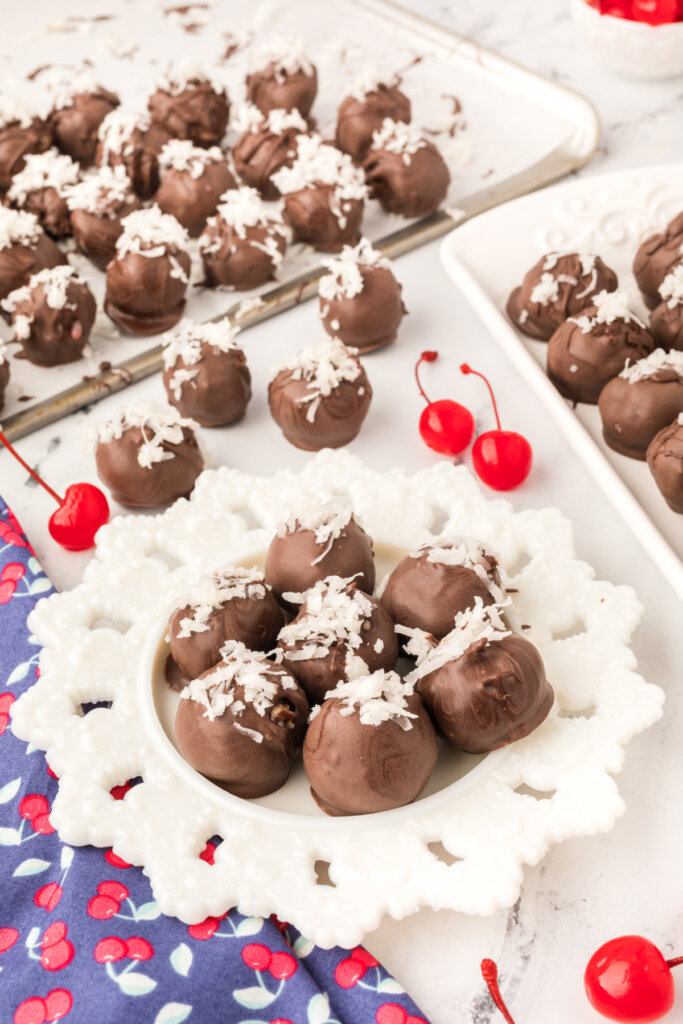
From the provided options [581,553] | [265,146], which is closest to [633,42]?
[265,146]

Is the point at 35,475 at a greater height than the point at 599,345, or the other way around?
the point at 599,345

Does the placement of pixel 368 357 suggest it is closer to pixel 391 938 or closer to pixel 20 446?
pixel 20 446

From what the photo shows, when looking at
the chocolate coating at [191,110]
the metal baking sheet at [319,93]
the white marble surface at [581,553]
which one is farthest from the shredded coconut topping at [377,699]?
the chocolate coating at [191,110]

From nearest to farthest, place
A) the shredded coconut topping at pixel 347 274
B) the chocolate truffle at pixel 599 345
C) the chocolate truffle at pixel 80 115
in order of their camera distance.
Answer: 1. the chocolate truffle at pixel 599 345
2. the shredded coconut topping at pixel 347 274
3. the chocolate truffle at pixel 80 115

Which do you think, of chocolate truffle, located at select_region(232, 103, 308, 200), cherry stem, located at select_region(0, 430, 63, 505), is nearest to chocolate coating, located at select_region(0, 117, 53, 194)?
chocolate truffle, located at select_region(232, 103, 308, 200)

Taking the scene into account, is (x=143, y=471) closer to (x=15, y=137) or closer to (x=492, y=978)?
(x=492, y=978)

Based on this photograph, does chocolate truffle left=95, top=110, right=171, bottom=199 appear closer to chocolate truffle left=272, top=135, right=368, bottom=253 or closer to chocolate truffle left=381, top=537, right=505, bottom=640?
chocolate truffle left=272, top=135, right=368, bottom=253

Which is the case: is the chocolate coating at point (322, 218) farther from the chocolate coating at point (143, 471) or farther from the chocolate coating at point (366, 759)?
the chocolate coating at point (366, 759)
